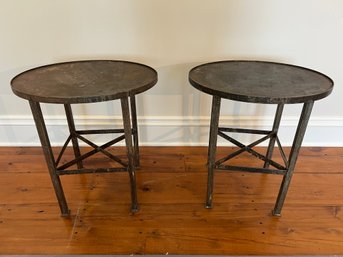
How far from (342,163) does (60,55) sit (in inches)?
78.7

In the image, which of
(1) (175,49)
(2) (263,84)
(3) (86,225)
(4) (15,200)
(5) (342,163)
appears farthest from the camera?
(5) (342,163)

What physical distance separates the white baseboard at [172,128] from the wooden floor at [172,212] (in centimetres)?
16

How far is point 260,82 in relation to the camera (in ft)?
4.12

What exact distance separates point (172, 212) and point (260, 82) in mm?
815

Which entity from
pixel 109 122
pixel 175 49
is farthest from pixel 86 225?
pixel 175 49

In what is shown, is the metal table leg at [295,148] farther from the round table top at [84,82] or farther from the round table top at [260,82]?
the round table top at [84,82]

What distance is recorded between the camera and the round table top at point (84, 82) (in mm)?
1091

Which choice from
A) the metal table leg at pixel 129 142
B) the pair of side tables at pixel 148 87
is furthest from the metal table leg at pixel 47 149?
the metal table leg at pixel 129 142

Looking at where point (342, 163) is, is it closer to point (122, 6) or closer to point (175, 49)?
point (175, 49)

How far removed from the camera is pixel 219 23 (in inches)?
62.9

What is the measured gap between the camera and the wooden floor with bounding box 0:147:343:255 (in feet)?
4.21

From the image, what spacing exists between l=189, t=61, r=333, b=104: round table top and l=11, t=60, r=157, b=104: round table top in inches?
11.0

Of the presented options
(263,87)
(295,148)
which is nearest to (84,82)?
(263,87)

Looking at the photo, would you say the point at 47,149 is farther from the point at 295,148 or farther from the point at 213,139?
the point at 295,148
